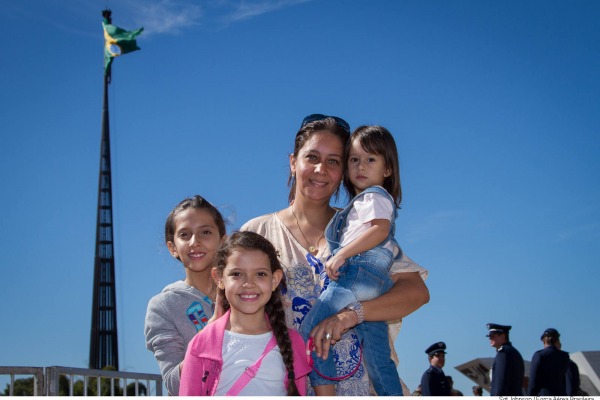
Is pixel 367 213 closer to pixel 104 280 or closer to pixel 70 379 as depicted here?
pixel 70 379

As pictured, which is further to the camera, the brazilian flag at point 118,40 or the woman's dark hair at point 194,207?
the brazilian flag at point 118,40

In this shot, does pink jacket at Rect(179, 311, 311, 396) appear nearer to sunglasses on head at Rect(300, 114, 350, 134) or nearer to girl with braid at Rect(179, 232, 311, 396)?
girl with braid at Rect(179, 232, 311, 396)

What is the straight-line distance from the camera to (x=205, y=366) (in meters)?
2.75

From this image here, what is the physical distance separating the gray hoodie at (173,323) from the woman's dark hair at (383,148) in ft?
2.87

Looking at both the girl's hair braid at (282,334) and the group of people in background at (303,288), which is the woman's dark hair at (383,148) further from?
the girl's hair braid at (282,334)

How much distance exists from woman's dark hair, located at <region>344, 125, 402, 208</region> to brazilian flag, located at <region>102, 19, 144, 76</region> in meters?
33.4

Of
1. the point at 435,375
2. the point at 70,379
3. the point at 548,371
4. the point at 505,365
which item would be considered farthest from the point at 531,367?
the point at 70,379

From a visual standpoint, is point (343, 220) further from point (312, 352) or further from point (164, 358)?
point (164, 358)

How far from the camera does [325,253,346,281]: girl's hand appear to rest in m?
3.09

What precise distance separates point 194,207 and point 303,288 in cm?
66

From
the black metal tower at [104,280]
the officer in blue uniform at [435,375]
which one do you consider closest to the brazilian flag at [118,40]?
the black metal tower at [104,280]

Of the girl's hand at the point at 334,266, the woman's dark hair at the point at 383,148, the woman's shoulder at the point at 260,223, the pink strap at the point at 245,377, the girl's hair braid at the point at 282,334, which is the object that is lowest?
the pink strap at the point at 245,377

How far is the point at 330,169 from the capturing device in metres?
3.47

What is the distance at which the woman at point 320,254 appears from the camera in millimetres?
3051
